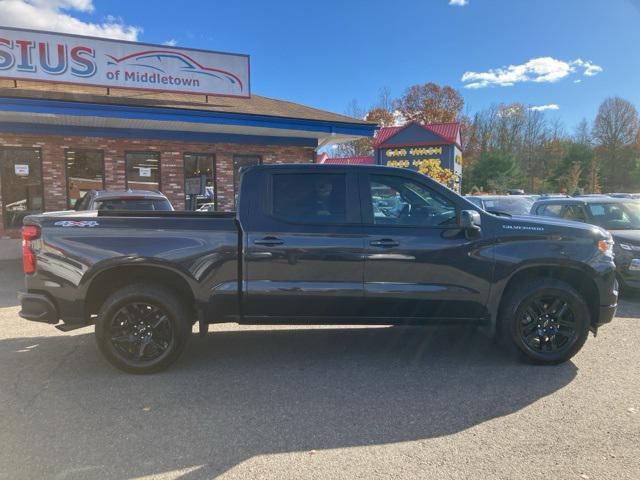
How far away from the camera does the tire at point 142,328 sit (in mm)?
4293

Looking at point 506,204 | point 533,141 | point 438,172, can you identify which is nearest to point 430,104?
point 533,141

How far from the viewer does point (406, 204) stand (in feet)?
14.7

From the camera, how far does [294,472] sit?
9.34 ft

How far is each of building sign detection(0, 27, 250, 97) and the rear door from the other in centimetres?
971

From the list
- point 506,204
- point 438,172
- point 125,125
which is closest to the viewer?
point 125,125

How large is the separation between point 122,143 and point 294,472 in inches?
455

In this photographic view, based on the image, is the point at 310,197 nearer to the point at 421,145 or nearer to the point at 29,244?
the point at 29,244

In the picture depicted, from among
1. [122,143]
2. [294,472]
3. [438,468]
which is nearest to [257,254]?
[294,472]

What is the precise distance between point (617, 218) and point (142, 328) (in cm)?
821

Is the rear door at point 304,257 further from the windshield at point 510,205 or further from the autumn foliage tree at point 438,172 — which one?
the autumn foliage tree at point 438,172

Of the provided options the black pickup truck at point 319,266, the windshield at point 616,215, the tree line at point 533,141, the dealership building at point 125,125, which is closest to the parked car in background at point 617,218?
the windshield at point 616,215

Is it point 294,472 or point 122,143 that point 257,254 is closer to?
point 294,472

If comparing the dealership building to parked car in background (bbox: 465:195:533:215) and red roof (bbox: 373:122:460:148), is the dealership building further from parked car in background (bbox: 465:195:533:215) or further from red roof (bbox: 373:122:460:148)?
red roof (bbox: 373:122:460:148)

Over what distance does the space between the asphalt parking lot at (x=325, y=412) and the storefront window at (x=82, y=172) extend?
791cm
